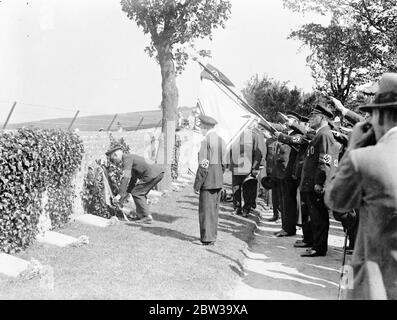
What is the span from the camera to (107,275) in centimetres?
612

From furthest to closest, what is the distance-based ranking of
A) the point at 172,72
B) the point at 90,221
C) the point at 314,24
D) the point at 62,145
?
the point at 314,24, the point at 172,72, the point at 90,221, the point at 62,145

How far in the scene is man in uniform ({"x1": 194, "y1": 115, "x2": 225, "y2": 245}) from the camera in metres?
8.13

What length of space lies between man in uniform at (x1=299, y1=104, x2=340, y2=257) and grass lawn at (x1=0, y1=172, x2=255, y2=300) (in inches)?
52.0

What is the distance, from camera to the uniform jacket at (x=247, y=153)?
39.4 ft

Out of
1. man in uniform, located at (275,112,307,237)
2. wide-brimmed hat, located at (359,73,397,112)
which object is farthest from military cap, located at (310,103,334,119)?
wide-brimmed hat, located at (359,73,397,112)

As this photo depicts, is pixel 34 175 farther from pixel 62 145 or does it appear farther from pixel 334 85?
pixel 334 85

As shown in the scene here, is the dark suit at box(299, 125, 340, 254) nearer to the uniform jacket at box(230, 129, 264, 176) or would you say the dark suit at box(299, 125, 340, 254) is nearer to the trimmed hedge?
the uniform jacket at box(230, 129, 264, 176)

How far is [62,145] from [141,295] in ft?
13.9

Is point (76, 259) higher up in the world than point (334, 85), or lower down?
lower down

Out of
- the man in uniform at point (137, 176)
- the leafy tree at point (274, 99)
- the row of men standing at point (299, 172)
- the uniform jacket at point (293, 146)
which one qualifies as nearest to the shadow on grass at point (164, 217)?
the man in uniform at point (137, 176)

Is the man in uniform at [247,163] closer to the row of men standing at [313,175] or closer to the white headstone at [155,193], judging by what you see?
the row of men standing at [313,175]

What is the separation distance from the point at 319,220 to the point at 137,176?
14.1 feet

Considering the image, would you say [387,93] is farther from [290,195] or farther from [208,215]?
[290,195]
